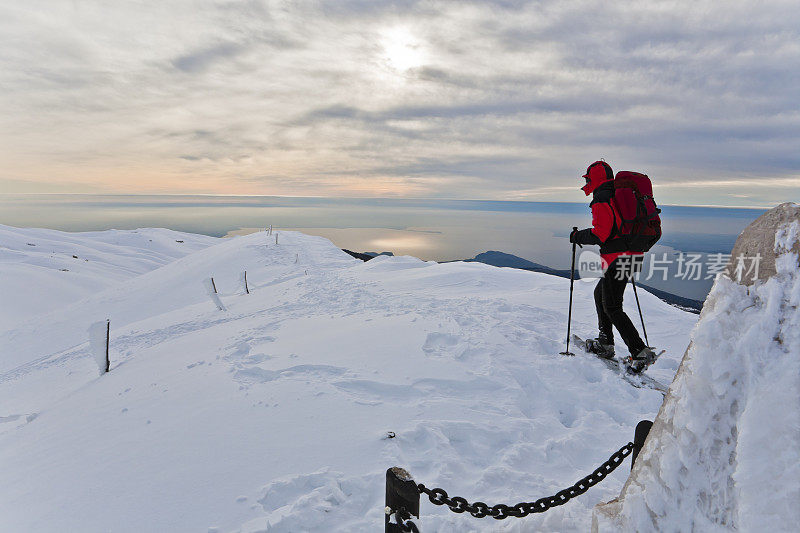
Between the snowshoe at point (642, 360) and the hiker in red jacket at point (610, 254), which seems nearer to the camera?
the hiker in red jacket at point (610, 254)

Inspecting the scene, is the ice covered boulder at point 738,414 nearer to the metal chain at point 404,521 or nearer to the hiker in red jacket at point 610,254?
the metal chain at point 404,521

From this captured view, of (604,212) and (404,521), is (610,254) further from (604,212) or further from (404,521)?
(404,521)

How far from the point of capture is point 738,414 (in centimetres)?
193

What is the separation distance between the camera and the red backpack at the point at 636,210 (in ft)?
17.0

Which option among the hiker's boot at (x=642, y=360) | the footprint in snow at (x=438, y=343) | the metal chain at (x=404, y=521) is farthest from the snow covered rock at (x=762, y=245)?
the footprint in snow at (x=438, y=343)

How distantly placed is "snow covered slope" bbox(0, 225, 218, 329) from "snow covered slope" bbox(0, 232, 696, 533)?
30.3m

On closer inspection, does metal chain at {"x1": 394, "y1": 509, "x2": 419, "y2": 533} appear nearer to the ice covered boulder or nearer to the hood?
the ice covered boulder

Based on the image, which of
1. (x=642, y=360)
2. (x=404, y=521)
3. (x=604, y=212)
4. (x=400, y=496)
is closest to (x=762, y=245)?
(x=400, y=496)

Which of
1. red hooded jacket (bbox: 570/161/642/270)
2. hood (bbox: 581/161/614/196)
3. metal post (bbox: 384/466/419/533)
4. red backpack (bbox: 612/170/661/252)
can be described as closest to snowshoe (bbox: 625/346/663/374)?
red hooded jacket (bbox: 570/161/642/270)

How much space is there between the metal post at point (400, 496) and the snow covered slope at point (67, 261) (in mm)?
35692

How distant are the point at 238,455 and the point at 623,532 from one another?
3.29m

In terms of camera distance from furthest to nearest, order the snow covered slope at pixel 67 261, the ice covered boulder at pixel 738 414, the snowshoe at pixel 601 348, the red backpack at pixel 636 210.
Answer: the snow covered slope at pixel 67 261
the snowshoe at pixel 601 348
the red backpack at pixel 636 210
the ice covered boulder at pixel 738 414

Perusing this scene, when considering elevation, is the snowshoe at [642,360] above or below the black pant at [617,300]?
below

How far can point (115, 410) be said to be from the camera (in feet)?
18.0
